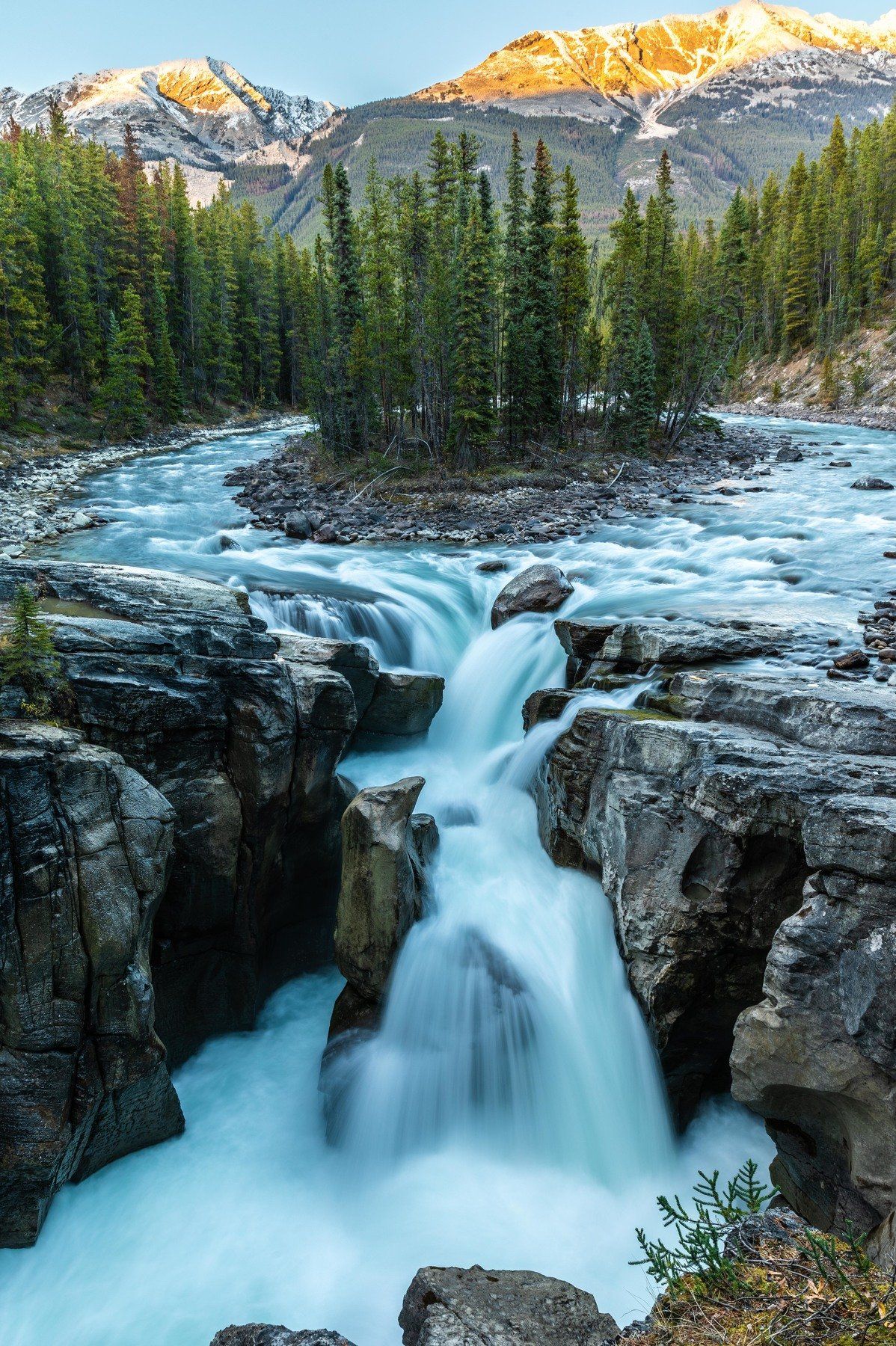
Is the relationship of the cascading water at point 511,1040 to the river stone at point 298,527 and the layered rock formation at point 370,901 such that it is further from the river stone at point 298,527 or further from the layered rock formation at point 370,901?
the river stone at point 298,527

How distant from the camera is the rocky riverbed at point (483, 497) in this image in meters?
25.3

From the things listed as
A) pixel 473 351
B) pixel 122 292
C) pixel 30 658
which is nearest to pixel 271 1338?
pixel 30 658

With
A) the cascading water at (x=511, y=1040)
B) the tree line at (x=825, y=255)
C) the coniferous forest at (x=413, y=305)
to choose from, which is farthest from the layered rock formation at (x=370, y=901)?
the tree line at (x=825, y=255)

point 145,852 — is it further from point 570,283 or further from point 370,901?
point 570,283

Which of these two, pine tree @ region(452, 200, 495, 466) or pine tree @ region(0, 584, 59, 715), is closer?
pine tree @ region(0, 584, 59, 715)

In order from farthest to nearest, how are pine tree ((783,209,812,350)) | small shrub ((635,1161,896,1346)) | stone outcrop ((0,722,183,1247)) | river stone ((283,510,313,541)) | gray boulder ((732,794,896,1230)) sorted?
pine tree ((783,209,812,350)), river stone ((283,510,313,541)), stone outcrop ((0,722,183,1247)), gray boulder ((732,794,896,1230)), small shrub ((635,1161,896,1346))

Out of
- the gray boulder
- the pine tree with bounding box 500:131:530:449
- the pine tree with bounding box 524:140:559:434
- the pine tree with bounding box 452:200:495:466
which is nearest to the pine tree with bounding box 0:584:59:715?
the gray boulder

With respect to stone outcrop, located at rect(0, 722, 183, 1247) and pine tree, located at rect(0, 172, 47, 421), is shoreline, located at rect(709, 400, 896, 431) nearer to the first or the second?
pine tree, located at rect(0, 172, 47, 421)

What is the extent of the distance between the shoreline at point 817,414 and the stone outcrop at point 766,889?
4304cm

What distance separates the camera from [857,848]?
6.02 metres

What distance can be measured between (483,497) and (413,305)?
32.3 feet

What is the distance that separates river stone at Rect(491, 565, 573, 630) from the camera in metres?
16.6

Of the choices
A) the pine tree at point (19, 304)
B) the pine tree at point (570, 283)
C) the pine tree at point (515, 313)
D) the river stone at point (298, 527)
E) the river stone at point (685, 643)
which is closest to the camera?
the river stone at point (685, 643)

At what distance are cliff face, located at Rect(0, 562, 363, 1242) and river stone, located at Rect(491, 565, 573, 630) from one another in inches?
195
